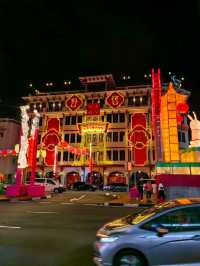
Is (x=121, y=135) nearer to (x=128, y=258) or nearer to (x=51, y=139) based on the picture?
(x=51, y=139)

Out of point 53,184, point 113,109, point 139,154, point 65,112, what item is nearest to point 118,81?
point 113,109

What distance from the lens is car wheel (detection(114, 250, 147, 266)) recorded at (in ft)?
16.4

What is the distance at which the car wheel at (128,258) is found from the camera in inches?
197

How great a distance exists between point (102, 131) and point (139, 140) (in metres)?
6.17

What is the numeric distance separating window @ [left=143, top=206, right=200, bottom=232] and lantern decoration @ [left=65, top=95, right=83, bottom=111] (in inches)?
1848

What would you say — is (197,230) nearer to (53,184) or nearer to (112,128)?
(53,184)

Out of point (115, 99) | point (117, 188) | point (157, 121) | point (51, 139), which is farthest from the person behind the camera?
point (51, 139)

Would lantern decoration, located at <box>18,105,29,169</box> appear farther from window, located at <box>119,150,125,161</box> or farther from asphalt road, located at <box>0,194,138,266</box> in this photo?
window, located at <box>119,150,125,161</box>

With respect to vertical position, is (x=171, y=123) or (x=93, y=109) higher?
(x=93, y=109)

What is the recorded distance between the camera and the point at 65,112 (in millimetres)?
52000

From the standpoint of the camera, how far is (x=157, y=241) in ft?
16.2

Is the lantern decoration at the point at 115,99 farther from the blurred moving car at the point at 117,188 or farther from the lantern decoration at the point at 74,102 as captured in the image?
the blurred moving car at the point at 117,188

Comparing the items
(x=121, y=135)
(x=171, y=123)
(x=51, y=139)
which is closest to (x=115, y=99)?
(x=121, y=135)

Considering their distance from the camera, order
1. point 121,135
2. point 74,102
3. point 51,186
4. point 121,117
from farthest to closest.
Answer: point 74,102, point 121,117, point 121,135, point 51,186
